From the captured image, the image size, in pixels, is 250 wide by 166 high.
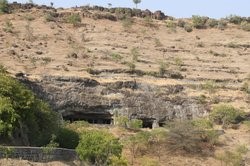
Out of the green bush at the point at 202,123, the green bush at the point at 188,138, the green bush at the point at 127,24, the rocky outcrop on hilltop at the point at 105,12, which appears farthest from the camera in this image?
the rocky outcrop on hilltop at the point at 105,12

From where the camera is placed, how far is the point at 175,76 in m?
58.7

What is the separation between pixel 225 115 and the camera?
48.2 meters

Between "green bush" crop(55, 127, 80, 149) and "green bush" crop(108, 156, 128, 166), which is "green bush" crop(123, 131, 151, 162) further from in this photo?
"green bush" crop(108, 156, 128, 166)

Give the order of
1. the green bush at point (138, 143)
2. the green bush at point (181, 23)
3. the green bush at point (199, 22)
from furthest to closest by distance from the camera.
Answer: the green bush at point (199, 22)
the green bush at point (181, 23)
the green bush at point (138, 143)

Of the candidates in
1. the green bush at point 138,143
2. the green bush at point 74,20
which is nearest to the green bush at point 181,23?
the green bush at point 74,20

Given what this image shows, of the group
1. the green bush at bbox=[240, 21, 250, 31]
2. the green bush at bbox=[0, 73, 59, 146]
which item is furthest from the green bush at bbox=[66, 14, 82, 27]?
the green bush at bbox=[0, 73, 59, 146]

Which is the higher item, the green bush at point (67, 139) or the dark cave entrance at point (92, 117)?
the green bush at point (67, 139)

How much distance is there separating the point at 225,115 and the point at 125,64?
1506 cm

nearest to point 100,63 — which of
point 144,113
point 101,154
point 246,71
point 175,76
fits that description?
point 175,76

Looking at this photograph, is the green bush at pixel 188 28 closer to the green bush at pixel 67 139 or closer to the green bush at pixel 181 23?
the green bush at pixel 181 23

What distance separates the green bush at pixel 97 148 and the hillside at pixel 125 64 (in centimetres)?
933

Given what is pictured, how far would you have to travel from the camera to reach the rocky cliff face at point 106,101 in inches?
1886

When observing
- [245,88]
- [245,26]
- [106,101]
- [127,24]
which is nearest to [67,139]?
[106,101]

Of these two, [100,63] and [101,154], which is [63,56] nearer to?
[100,63]
